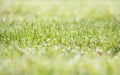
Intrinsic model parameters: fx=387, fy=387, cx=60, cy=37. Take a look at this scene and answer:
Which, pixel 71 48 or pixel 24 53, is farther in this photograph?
pixel 71 48

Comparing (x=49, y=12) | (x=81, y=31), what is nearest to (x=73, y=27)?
(x=81, y=31)

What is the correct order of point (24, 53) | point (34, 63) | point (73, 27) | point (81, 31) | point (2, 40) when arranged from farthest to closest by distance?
point (73, 27)
point (81, 31)
point (2, 40)
point (24, 53)
point (34, 63)

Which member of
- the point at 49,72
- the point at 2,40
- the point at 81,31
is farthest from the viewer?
the point at 81,31

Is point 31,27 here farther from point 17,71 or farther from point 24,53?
point 17,71

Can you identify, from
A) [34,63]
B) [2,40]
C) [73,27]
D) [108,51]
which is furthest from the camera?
[73,27]

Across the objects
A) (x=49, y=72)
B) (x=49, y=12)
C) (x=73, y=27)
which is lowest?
(x=49, y=12)

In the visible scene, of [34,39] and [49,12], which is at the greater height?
[34,39]

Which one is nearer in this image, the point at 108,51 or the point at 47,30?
the point at 108,51

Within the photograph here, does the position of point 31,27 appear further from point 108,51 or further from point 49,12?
point 49,12

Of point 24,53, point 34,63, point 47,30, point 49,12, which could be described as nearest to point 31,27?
point 47,30
